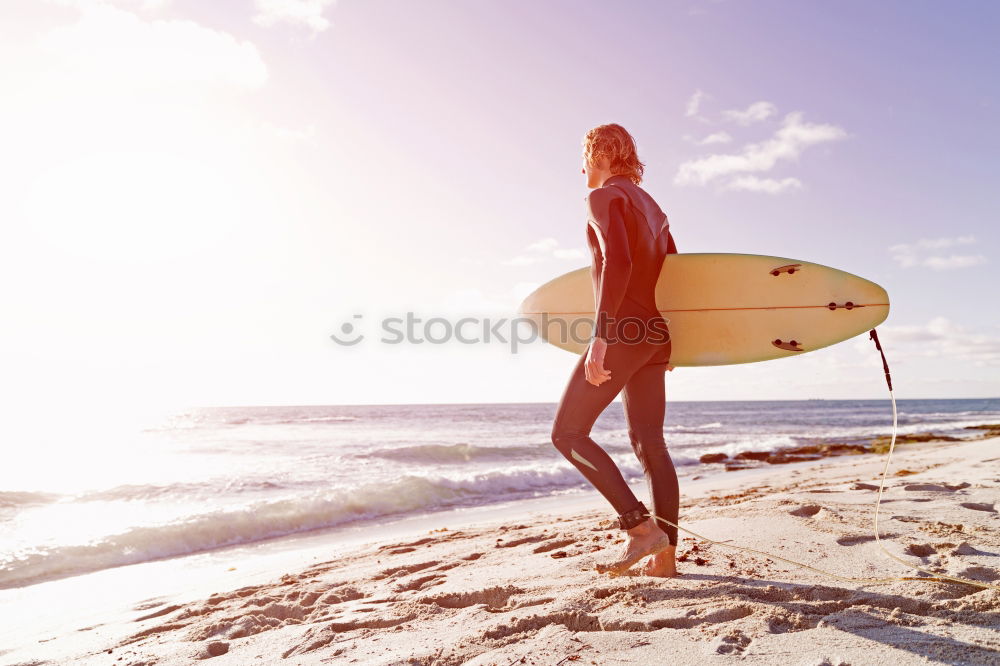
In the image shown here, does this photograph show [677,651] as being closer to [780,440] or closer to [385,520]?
→ [385,520]

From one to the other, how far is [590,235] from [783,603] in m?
1.43

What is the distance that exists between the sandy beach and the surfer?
0.23 meters

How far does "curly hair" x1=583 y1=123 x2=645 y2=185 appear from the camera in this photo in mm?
2422

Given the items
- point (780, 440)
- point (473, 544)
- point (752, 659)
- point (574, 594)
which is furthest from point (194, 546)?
point (780, 440)

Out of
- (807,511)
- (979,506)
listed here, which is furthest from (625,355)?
(979,506)

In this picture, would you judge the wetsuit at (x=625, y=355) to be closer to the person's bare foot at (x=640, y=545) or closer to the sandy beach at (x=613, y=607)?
the person's bare foot at (x=640, y=545)

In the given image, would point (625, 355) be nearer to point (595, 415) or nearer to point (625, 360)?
point (625, 360)

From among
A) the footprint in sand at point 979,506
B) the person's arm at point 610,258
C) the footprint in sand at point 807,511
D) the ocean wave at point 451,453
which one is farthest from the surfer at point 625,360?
A: the ocean wave at point 451,453

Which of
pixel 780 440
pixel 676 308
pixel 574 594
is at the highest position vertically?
pixel 676 308

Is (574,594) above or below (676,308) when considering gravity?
below

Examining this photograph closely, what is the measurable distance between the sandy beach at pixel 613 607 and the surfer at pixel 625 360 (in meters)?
0.23

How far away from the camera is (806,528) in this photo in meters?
2.93

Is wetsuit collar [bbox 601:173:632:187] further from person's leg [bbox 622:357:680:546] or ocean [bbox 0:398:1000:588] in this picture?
ocean [bbox 0:398:1000:588]

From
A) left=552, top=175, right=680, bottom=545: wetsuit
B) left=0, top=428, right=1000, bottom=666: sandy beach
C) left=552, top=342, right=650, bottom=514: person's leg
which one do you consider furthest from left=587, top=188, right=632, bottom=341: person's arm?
left=0, top=428, right=1000, bottom=666: sandy beach
